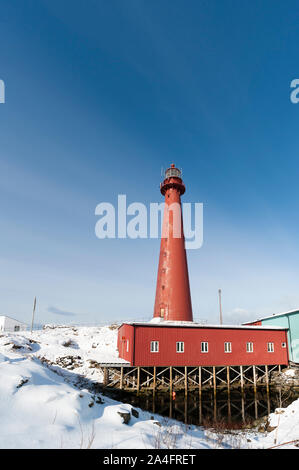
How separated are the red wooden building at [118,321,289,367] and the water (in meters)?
2.45

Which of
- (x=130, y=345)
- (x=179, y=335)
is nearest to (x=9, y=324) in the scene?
(x=130, y=345)

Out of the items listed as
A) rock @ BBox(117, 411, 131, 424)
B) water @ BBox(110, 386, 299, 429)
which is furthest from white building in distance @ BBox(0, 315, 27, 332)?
rock @ BBox(117, 411, 131, 424)

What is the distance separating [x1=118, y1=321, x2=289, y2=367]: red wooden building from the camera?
21594 mm

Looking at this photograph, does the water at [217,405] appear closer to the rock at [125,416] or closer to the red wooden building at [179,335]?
the red wooden building at [179,335]

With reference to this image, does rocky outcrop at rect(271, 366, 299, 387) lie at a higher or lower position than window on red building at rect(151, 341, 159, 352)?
lower

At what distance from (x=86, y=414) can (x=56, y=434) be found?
1.93 m

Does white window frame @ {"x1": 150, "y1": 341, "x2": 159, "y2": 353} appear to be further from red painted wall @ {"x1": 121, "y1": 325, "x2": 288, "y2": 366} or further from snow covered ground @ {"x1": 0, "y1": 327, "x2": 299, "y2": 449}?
snow covered ground @ {"x1": 0, "y1": 327, "x2": 299, "y2": 449}

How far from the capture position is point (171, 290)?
24219 mm

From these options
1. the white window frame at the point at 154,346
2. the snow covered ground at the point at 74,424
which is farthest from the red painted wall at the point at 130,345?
the snow covered ground at the point at 74,424

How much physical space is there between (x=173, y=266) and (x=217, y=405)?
11.9 metres

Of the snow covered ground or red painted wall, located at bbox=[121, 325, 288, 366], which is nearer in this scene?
the snow covered ground

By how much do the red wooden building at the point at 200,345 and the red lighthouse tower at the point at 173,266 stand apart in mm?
1549

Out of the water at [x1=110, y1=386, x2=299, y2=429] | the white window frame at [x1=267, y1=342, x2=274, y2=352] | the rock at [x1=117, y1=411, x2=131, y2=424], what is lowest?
the water at [x1=110, y1=386, x2=299, y2=429]
